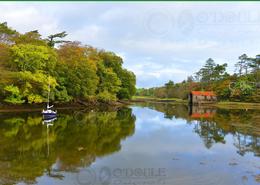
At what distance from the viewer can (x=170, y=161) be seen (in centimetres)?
1912

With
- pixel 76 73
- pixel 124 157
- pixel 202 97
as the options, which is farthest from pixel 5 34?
pixel 202 97

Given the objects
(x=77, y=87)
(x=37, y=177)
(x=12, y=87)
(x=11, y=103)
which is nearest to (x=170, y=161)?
(x=37, y=177)

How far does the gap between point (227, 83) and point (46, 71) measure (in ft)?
203

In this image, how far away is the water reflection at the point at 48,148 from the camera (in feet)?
51.5

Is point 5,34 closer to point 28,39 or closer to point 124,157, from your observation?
point 28,39

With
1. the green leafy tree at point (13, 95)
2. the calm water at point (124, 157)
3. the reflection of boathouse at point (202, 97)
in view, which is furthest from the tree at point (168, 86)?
the calm water at point (124, 157)

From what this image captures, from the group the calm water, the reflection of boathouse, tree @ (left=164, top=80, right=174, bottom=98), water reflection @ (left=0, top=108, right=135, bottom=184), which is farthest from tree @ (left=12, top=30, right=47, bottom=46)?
tree @ (left=164, top=80, right=174, bottom=98)

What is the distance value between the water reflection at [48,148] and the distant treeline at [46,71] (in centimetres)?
1814

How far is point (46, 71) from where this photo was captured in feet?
185

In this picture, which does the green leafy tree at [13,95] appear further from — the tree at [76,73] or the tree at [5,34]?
the tree at [5,34]

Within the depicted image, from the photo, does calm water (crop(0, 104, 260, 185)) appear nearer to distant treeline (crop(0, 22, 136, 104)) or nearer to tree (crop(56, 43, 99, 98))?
distant treeline (crop(0, 22, 136, 104))

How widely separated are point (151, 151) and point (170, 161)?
3331mm

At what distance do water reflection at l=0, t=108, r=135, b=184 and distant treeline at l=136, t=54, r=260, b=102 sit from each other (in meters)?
66.0

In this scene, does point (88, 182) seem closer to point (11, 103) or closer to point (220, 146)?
point (220, 146)
